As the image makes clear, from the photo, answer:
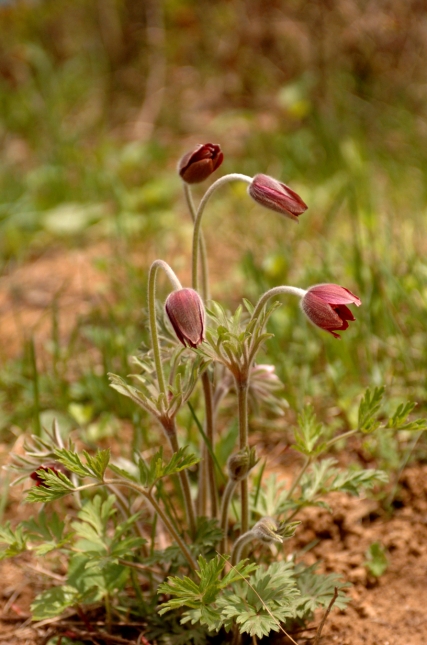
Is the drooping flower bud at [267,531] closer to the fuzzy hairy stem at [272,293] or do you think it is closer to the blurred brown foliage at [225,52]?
the fuzzy hairy stem at [272,293]

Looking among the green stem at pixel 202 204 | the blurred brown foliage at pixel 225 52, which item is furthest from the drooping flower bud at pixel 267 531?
the blurred brown foliage at pixel 225 52

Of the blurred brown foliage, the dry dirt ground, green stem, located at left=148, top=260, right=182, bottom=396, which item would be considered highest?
green stem, located at left=148, top=260, right=182, bottom=396

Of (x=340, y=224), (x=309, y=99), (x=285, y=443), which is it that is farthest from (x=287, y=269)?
(x=309, y=99)

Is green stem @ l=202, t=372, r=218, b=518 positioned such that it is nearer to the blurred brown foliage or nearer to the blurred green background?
the blurred green background

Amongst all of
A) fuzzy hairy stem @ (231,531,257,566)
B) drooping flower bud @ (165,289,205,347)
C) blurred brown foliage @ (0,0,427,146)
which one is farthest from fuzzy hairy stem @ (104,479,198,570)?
blurred brown foliage @ (0,0,427,146)

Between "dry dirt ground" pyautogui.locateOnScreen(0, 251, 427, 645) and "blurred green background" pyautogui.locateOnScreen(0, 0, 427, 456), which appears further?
"blurred green background" pyautogui.locateOnScreen(0, 0, 427, 456)

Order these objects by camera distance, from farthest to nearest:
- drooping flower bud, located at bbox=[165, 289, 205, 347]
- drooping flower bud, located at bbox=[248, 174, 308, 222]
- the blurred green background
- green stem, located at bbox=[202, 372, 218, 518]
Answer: the blurred green background, green stem, located at bbox=[202, 372, 218, 518], drooping flower bud, located at bbox=[248, 174, 308, 222], drooping flower bud, located at bbox=[165, 289, 205, 347]
